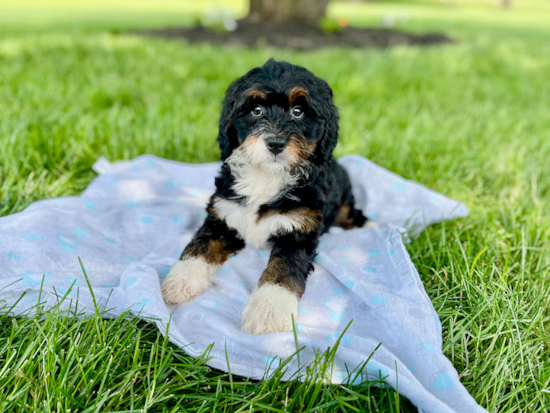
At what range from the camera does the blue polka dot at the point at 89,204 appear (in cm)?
434

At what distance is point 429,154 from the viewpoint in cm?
586

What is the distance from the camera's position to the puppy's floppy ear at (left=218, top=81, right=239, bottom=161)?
3379 mm

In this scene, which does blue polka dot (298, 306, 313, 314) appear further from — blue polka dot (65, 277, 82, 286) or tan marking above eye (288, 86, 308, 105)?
blue polka dot (65, 277, 82, 286)

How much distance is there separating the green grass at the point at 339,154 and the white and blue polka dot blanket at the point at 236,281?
0.49 feet

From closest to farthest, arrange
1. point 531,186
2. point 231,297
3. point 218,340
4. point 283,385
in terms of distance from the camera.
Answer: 1. point 283,385
2. point 218,340
3. point 231,297
4. point 531,186

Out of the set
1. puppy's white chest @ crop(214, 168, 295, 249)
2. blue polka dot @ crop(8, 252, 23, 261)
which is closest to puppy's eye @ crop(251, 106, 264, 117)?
puppy's white chest @ crop(214, 168, 295, 249)

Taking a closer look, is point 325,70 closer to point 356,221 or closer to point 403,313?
point 356,221

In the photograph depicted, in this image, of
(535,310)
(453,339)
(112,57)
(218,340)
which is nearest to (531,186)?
(535,310)

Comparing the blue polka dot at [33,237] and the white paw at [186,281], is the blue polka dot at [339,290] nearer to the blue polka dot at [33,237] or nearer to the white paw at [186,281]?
the white paw at [186,281]

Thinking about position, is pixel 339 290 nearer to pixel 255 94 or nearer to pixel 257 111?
pixel 257 111

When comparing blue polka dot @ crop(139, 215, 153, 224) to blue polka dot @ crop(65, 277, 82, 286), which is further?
blue polka dot @ crop(139, 215, 153, 224)

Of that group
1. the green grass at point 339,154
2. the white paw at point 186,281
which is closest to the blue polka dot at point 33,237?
the green grass at point 339,154

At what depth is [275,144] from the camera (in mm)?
3066

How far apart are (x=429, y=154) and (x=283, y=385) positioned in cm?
413
